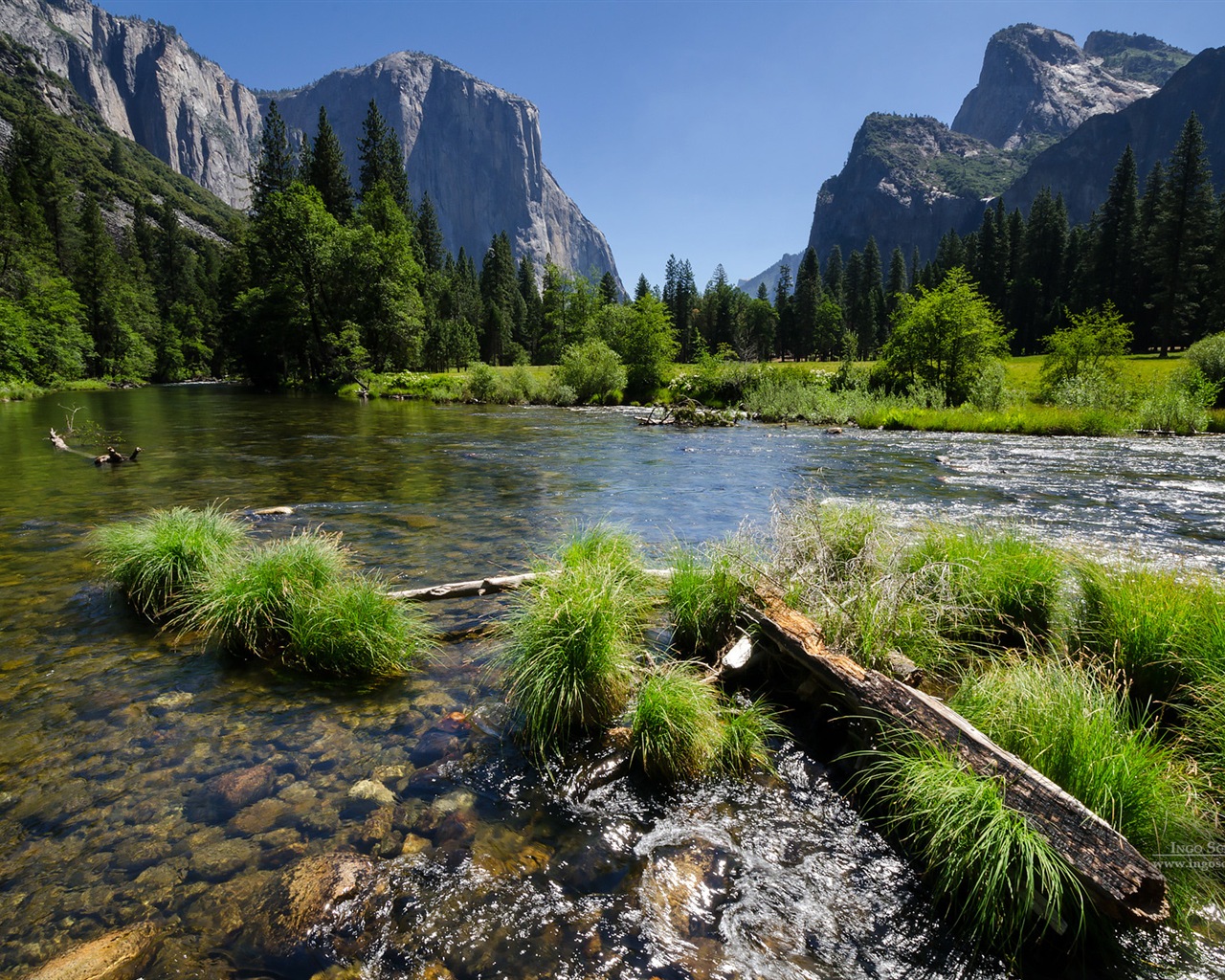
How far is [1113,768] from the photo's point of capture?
325cm

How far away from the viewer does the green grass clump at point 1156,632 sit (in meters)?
4.39

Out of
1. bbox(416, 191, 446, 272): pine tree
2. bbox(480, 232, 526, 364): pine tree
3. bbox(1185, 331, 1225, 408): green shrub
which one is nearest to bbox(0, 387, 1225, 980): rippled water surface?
bbox(1185, 331, 1225, 408): green shrub

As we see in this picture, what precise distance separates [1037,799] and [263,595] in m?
6.58

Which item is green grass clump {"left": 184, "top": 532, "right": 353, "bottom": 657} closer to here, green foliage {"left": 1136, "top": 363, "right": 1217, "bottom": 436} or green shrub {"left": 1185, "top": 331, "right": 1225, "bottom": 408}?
green foliage {"left": 1136, "top": 363, "right": 1217, "bottom": 436}

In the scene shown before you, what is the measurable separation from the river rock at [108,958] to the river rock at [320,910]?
1.49ft

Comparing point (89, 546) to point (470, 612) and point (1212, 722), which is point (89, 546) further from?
point (1212, 722)

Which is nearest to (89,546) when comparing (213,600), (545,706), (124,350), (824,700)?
(213,600)

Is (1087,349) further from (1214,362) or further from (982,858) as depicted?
(982,858)

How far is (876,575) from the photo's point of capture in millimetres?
5895

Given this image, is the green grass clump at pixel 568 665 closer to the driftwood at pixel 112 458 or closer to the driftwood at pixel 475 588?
the driftwood at pixel 475 588

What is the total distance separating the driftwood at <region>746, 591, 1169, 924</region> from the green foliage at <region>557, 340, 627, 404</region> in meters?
47.2

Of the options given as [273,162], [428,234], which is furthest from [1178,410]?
[428,234]

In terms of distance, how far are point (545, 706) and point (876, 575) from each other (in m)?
3.49

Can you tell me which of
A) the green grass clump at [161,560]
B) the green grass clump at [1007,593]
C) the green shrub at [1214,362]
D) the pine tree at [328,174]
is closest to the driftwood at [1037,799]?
the green grass clump at [1007,593]
